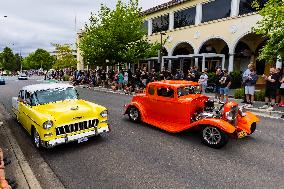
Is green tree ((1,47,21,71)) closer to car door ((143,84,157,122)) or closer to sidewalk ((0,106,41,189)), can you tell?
sidewalk ((0,106,41,189))

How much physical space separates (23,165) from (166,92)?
447 cm

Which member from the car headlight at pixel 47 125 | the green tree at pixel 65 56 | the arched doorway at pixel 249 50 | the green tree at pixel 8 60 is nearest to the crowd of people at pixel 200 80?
the arched doorway at pixel 249 50

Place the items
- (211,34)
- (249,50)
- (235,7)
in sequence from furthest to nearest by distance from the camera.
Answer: (211,34) < (249,50) < (235,7)

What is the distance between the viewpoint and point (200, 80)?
52.2 feet

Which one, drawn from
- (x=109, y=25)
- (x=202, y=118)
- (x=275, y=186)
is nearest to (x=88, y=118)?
(x=202, y=118)

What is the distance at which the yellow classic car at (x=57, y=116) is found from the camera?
634 centimetres

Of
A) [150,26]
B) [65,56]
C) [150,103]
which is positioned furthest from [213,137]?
[65,56]

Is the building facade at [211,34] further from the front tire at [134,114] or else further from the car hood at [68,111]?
the car hood at [68,111]

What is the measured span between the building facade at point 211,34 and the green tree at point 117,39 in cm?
298

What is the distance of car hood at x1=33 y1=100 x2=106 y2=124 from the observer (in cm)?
648

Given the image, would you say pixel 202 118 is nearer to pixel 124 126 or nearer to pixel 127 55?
pixel 124 126

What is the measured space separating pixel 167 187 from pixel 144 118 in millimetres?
4254

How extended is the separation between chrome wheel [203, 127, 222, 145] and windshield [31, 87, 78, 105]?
4.20 metres

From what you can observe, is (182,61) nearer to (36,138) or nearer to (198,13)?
(198,13)
